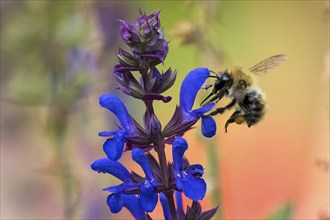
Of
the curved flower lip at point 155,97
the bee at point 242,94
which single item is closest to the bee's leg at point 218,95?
the bee at point 242,94

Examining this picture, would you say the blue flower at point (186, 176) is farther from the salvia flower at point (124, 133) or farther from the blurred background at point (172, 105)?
the blurred background at point (172, 105)

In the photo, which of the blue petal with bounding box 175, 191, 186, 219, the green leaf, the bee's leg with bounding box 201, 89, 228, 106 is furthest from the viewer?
the green leaf

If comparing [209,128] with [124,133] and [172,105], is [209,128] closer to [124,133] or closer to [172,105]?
[124,133]

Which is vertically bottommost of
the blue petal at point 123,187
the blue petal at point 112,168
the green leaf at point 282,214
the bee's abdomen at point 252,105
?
the green leaf at point 282,214

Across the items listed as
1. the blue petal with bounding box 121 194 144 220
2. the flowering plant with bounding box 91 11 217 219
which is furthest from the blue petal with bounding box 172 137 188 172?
the blue petal with bounding box 121 194 144 220

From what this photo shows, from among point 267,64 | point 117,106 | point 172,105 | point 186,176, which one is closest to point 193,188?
point 186,176

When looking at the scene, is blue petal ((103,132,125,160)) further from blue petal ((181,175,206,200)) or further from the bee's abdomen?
the bee's abdomen
